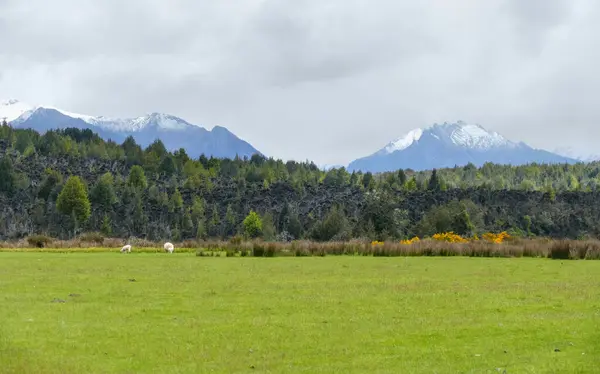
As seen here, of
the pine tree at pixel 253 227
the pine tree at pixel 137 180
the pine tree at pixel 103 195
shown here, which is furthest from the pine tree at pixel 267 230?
the pine tree at pixel 137 180

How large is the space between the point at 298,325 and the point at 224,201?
135 m

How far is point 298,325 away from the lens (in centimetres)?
1664

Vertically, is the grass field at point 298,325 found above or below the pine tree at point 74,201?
below

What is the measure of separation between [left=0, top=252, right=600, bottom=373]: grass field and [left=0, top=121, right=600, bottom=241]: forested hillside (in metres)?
75.3

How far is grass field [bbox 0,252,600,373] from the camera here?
42.2 ft

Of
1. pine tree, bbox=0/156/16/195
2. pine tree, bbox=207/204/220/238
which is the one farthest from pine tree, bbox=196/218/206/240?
pine tree, bbox=0/156/16/195

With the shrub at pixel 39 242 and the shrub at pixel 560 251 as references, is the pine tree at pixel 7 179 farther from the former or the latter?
the shrub at pixel 560 251

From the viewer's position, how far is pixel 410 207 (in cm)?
14662

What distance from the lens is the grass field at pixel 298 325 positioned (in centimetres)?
1287

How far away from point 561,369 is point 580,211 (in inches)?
5732

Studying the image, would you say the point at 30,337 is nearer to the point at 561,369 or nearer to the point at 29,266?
the point at 561,369

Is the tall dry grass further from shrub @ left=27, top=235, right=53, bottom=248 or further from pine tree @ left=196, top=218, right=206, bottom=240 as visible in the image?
pine tree @ left=196, top=218, right=206, bottom=240

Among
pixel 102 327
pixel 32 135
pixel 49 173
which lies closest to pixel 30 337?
pixel 102 327

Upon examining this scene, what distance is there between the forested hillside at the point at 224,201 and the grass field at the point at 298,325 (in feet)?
247
